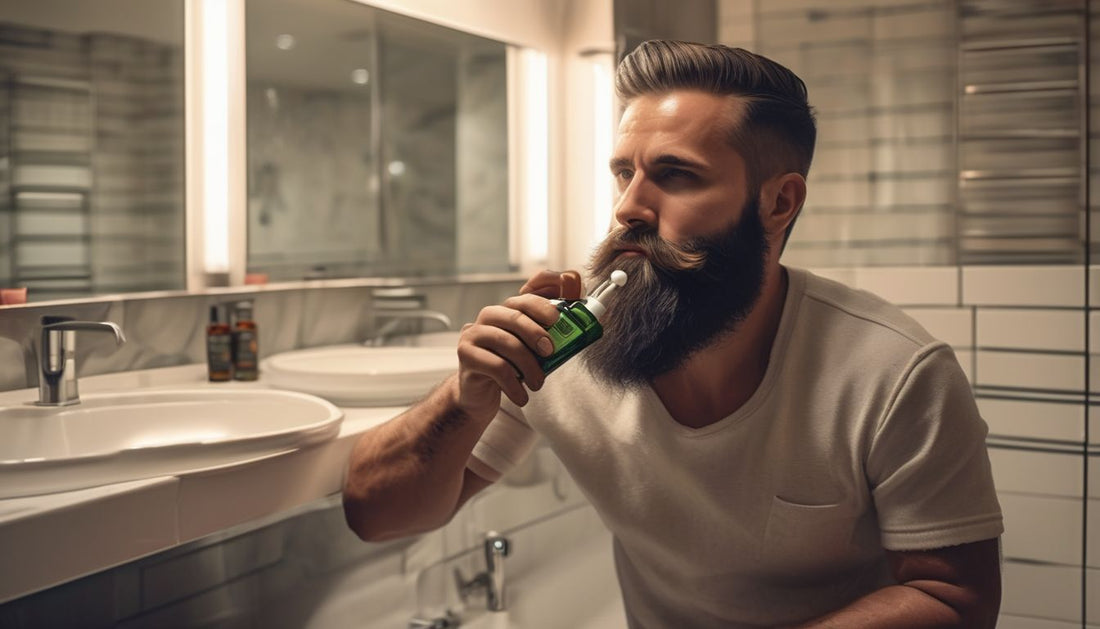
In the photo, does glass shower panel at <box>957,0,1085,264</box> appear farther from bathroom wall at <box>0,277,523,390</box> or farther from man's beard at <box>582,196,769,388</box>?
bathroom wall at <box>0,277,523,390</box>

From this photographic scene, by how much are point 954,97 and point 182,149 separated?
1.62 metres

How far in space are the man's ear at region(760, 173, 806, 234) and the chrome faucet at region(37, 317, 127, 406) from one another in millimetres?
865

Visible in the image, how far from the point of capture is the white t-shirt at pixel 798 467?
41.0 inches

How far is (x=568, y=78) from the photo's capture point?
2.45 m

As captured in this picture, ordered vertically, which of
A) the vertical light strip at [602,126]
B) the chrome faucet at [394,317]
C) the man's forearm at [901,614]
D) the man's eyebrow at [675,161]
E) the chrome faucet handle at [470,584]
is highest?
the vertical light strip at [602,126]

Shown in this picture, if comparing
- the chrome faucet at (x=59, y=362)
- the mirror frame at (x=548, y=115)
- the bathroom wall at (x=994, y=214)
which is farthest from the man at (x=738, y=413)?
the bathroom wall at (x=994, y=214)

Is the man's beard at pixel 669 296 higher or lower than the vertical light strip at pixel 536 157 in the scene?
lower

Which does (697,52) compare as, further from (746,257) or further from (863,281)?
(863,281)

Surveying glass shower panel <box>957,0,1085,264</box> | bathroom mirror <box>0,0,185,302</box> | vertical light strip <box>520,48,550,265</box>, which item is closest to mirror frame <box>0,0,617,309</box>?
vertical light strip <box>520,48,550,265</box>

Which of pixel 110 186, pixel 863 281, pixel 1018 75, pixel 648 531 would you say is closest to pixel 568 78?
pixel 863 281

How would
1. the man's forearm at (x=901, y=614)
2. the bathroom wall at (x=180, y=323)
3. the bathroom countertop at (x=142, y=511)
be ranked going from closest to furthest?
the bathroom countertop at (x=142, y=511) → the man's forearm at (x=901, y=614) → the bathroom wall at (x=180, y=323)

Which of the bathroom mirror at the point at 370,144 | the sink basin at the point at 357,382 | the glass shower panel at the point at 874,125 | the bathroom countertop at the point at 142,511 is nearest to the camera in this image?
the bathroom countertop at the point at 142,511

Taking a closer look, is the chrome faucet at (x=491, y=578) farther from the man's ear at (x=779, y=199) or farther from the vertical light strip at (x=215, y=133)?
the man's ear at (x=779, y=199)

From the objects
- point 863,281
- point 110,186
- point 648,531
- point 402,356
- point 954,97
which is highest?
point 954,97
